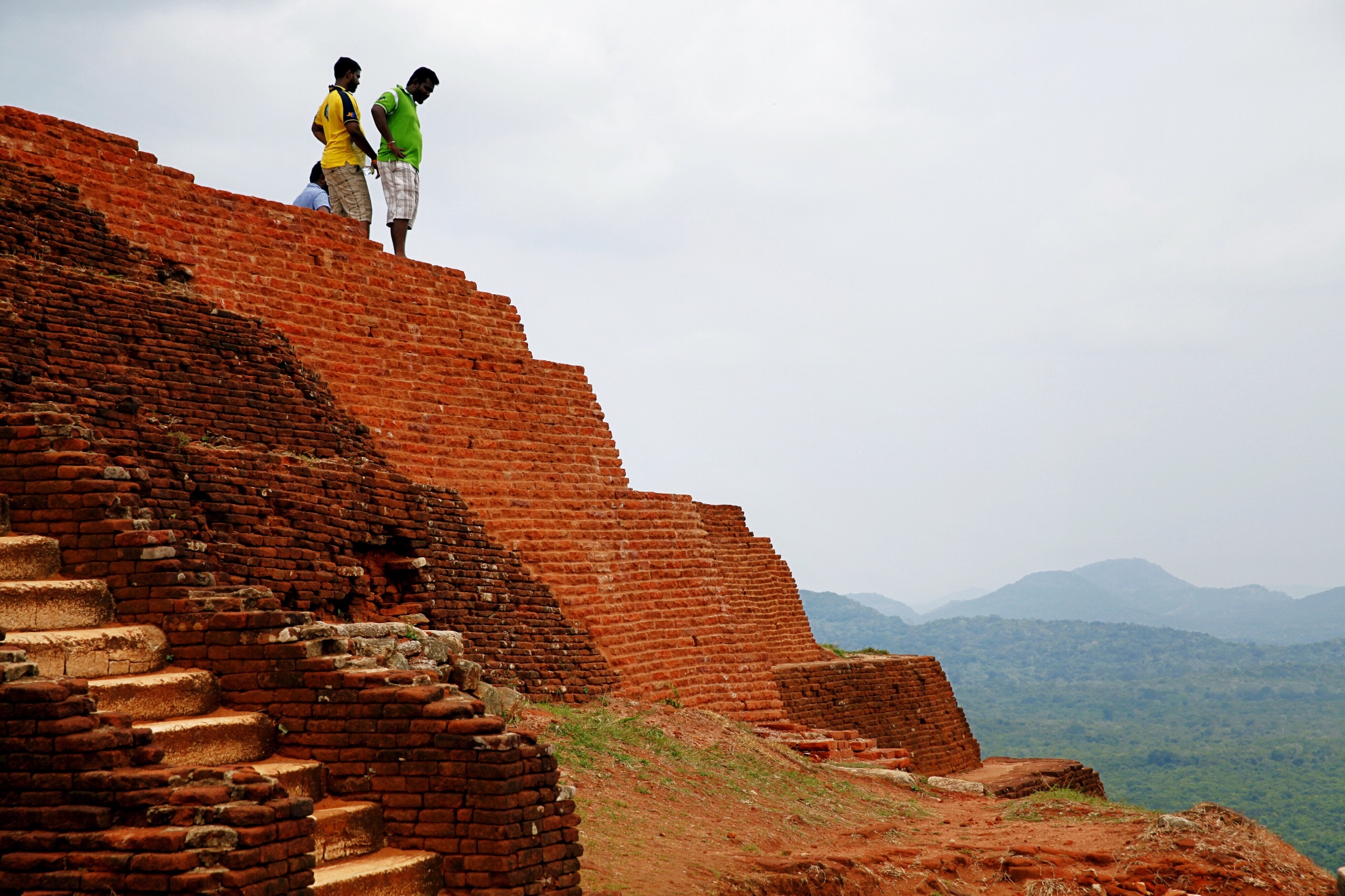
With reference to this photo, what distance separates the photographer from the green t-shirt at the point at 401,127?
11.7 m

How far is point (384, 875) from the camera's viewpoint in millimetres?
4969

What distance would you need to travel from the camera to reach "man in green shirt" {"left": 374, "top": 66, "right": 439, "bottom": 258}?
11.6 meters

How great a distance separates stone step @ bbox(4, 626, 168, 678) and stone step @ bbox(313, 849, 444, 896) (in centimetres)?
124

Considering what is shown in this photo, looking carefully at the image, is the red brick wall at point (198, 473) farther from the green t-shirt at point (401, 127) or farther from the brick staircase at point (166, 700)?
the green t-shirt at point (401, 127)

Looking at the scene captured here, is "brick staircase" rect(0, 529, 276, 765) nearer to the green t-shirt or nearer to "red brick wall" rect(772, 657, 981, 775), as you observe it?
the green t-shirt

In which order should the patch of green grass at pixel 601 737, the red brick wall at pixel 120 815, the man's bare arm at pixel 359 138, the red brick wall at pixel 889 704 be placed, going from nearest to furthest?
the red brick wall at pixel 120 815, the patch of green grass at pixel 601 737, the man's bare arm at pixel 359 138, the red brick wall at pixel 889 704

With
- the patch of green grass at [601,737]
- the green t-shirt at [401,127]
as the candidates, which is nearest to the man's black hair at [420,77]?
the green t-shirt at [401,127]

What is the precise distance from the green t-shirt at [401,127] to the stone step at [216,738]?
752 centimetres

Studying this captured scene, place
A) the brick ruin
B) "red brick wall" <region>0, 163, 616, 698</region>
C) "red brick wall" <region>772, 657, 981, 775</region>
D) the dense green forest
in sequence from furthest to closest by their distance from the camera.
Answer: the dense green forest, "red brick wall" <region>772, 657, 981, 775</region>, "red brick wall" <region>0, 163, 616, 698</region>, the brick ruin

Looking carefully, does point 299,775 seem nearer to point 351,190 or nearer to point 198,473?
point 198,473

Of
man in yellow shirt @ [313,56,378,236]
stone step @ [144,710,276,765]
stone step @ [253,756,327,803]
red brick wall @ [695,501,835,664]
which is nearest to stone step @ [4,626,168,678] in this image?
stone step @ [144,710,276,765]

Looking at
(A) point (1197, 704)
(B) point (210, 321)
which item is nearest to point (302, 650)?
(B) point (210, 321)

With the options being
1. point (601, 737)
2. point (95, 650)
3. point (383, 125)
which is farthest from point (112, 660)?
point (383, 125)

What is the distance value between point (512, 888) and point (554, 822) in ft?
1.32
